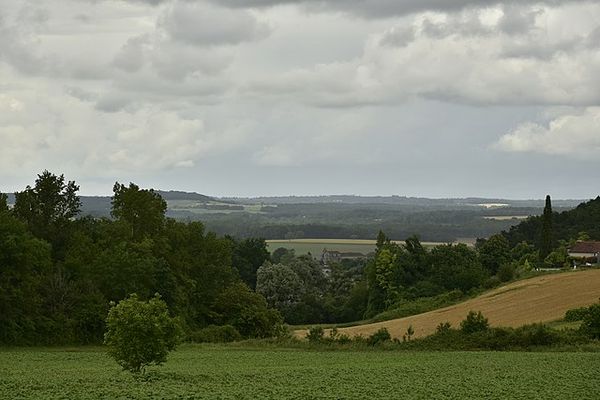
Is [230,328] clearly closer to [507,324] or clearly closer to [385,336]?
[385,336]

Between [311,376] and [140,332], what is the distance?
867 centimetres

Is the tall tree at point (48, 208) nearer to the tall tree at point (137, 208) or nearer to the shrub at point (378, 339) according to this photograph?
the tall tree at point (137, 208)

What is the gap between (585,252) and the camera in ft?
392

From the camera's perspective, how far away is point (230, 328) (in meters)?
76.9

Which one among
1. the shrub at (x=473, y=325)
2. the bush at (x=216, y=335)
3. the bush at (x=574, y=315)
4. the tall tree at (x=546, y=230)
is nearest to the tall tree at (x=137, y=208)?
the bush at (x=216, y=335)

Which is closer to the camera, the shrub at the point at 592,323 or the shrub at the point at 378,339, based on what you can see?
the shrub at the point at 592,323

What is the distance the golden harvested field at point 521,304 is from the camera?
74.6 m

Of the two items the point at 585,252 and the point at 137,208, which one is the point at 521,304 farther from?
the point at 585,252

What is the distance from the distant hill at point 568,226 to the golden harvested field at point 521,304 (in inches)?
1832

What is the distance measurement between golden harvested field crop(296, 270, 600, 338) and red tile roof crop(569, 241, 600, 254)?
2342cm

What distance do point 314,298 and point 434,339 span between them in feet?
233

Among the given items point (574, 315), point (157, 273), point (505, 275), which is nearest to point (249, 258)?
point (505, 275)

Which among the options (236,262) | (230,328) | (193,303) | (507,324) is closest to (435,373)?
(507,324)

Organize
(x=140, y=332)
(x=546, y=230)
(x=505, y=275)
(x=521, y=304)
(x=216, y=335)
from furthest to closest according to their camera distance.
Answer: (x=546, y=230)
(x=505, y=275)
(x=521, y=304)
(x=216, y=335)
(x=140, y=332)
